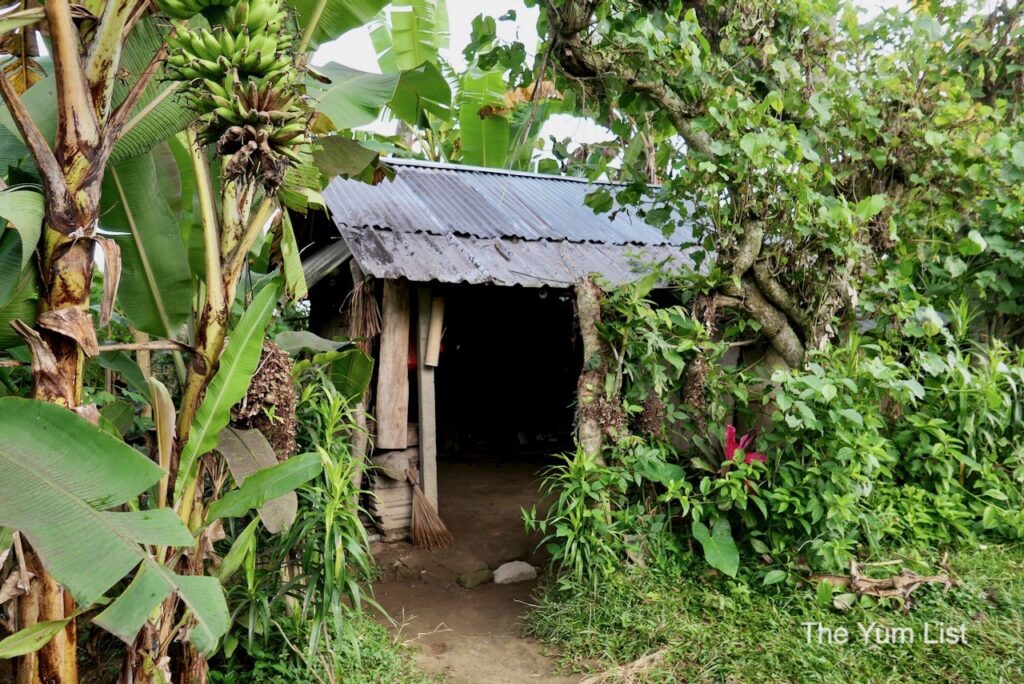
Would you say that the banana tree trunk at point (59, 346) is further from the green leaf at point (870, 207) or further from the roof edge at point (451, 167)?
the roof edge at point (451, 167)

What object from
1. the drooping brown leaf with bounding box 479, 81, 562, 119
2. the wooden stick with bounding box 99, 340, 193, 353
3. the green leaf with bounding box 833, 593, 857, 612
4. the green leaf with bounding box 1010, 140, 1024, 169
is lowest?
the green leaf with bounding box 833, 593, 857, 612

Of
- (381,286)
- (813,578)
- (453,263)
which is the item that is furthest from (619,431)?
(381,286)

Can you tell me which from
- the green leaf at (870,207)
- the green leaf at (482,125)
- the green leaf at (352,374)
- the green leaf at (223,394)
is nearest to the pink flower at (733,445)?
the green leaf at (870,207)

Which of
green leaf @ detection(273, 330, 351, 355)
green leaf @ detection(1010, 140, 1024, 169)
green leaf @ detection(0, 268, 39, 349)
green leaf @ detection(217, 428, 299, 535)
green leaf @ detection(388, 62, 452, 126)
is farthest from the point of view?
green leaf @ detection(1010, 140, 1024, 169)

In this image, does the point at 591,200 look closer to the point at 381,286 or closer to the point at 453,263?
the point at 453,263

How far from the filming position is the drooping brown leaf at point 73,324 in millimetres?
2064

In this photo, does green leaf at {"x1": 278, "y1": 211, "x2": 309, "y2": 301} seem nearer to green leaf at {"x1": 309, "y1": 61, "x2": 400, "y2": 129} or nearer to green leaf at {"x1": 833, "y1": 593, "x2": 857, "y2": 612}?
green leaf at {"x1": 309, "y1": 61, "x2": 400, "y2": 129}

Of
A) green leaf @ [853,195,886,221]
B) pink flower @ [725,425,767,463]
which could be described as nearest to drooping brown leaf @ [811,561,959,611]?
pink flower @ [725,425,767,463]

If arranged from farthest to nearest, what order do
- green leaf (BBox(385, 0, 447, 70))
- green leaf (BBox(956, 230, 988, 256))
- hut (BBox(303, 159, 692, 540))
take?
green leaf (BBox(385, 0, 447, 70)) → hut (BBox(303, 159, 692, 540)) → green leaf (BBox(956, 230, 988, 256))

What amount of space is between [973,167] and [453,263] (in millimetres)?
3429

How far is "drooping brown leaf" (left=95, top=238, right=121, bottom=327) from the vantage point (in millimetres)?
2111

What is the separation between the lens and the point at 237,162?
6.18ft

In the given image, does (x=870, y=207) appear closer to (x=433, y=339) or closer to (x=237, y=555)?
(x=433, y=339)

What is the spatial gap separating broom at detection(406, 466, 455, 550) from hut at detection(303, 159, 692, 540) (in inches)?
5.1
